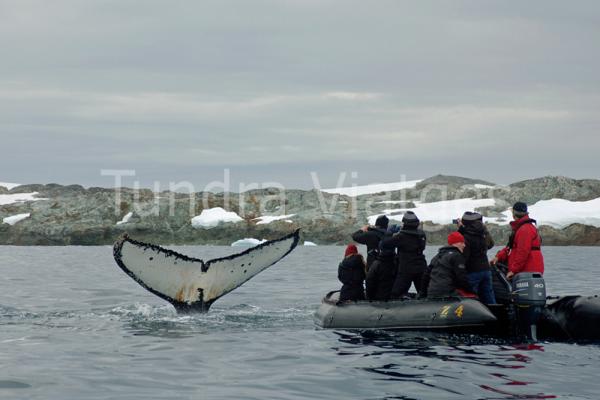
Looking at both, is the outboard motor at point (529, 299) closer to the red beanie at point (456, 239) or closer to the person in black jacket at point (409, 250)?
the red beanie at point (456, 239)

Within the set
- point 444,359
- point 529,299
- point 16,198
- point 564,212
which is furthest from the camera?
point 16,198

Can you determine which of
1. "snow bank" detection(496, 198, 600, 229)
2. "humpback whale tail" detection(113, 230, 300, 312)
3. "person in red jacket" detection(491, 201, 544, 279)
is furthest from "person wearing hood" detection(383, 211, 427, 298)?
"snow bank" detection(496, 198, 600, 229)

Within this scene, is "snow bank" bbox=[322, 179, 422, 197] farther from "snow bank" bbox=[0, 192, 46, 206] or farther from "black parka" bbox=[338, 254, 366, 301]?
"black parka" bbox=[338, 254, 366, 301]

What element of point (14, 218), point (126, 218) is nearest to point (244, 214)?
point (126, 218)

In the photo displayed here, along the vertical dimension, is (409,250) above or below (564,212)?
below

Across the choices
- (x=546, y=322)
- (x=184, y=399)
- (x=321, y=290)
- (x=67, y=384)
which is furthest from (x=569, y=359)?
(x=321, y=290)

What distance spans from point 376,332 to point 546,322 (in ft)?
10.5

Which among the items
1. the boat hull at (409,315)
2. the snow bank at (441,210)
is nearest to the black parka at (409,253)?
the boat hull at (409,315)

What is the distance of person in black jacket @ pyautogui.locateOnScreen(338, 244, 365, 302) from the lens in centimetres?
1852

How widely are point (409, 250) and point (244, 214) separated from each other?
134 m

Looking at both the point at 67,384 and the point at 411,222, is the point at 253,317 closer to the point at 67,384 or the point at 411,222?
the point at 411,222

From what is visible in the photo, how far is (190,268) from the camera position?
18.5 m

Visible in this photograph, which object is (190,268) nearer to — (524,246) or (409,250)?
(409,250)

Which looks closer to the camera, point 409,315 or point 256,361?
point 256,361
